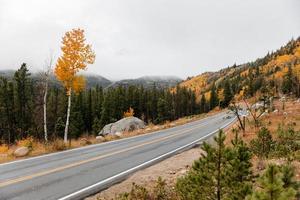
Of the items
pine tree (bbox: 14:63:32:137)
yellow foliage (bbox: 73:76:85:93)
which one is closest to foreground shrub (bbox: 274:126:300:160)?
yellow foliage (bbox: 73:76:85:93)

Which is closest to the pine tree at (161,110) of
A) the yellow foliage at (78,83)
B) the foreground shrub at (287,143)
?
the yellow foliage at (78,83)

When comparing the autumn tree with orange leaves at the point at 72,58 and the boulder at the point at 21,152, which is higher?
the autumn tree with orange leaves at the point at 72,58

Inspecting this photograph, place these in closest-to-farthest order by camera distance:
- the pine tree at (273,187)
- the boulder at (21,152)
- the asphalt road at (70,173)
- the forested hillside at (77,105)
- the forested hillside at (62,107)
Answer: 1. the pine tree at (273,187)
2. the asphalt road at (70,173)
3. the boulder at (21,152)
4. the forested hillside at (62,107)
5. the forested hillside at (77,105)

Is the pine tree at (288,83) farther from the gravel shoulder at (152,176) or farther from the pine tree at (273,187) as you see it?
the pine tree at (273,187)

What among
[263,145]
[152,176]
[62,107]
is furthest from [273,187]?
[62,107]

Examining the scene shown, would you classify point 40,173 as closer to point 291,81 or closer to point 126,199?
point 126,199

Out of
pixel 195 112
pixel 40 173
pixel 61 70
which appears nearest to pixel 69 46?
pixel 61 70

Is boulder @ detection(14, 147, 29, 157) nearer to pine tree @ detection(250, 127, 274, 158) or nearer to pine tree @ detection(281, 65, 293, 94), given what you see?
pine tree @ detection(250, 127, 274, 158)

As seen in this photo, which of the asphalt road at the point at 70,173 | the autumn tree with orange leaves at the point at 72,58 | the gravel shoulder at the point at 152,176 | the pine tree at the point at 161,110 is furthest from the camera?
the pine tree at the point at 161,110

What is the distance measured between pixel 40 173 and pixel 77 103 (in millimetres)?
65579

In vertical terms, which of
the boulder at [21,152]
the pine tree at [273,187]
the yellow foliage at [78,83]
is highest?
the yellow foliage at [78,83]

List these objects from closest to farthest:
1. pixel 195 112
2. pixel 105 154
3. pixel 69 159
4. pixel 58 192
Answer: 1. pixel 58 192
2. pixel 69 159
3. pixel 105 154
4. pixel 195 112

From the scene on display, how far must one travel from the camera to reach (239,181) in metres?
4.77

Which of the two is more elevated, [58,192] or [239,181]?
[239,181]
